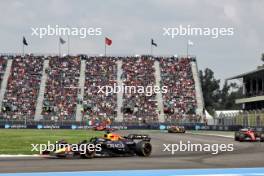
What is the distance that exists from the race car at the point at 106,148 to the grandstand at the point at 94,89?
3167cm

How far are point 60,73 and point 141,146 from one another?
35654 mm

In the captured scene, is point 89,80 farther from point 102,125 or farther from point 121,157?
point 121,157

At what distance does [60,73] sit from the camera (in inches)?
2084

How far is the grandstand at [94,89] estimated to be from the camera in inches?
2016

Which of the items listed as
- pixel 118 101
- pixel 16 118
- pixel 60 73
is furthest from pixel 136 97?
pixel 16 118

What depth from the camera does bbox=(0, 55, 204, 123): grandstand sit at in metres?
51.2

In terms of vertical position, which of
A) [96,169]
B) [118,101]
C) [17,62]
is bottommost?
[96,169]

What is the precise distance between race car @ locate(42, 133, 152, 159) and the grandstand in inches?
1247

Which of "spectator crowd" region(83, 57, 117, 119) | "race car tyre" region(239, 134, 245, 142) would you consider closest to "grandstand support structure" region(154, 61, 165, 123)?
"spectator crowd" region(83, 57, 117, 119)

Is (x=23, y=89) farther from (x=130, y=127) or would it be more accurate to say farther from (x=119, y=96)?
(x=130, y=127)

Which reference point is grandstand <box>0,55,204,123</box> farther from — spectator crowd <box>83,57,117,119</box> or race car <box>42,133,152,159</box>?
race car <box>42,133,152,159</box>

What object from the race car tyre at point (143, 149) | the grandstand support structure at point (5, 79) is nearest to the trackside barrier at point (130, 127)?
the grandstand support structure at point (5, 79)

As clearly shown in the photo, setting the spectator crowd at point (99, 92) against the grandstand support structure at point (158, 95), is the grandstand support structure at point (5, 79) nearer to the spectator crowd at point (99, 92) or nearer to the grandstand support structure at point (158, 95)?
the spectator crowd at point (99, 92)

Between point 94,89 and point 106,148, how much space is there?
32.8m
